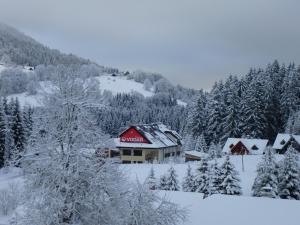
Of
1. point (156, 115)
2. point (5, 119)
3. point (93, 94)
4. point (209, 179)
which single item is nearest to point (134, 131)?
point (5, 119)

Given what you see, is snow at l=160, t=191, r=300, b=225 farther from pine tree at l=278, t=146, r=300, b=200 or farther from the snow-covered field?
pine tree at l=278, t=146, r=300, b=200

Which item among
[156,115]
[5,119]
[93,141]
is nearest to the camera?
[93,141]

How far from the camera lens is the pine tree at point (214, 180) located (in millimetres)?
27516

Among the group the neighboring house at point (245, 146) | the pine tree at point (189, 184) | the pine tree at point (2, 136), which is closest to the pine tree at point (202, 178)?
the pine tree at point (189, 184)

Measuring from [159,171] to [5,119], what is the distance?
2767 cm

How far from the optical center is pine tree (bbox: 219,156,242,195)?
26938mm

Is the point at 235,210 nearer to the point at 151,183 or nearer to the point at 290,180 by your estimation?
the point at 151,183

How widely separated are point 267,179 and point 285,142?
87.9ft

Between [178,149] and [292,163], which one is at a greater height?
[292,163]

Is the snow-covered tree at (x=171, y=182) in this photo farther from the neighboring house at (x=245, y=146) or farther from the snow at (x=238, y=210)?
the neighboring house at (x=245, y=146)

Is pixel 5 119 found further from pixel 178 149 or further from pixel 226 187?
pixel 226 187

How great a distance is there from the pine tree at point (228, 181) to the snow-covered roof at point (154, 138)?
97.8 feet

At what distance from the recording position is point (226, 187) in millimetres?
26906

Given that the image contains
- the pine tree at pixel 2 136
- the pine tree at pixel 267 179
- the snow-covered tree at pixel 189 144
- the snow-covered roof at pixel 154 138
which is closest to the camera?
the pine tree at pixel 267 179
